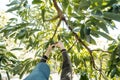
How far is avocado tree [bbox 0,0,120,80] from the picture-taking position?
0.81 meters

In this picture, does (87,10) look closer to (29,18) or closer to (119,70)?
(119,70)

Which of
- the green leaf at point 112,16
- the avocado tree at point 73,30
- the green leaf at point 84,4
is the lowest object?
the avocado tree at point 73,30

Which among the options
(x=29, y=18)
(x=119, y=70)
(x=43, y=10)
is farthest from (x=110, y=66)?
(x=29, y=18)

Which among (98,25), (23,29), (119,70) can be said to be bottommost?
(119,70)

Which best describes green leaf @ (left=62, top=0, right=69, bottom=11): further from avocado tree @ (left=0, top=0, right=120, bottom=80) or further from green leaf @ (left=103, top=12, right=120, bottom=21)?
green leaf @ (left=103, top=12, right=120, bottom=21)

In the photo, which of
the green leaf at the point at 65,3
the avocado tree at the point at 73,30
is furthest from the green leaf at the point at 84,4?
the green leaf at the point at 65,3

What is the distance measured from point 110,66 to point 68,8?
1.12 ft

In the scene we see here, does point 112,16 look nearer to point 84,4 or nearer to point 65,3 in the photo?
point 84,4

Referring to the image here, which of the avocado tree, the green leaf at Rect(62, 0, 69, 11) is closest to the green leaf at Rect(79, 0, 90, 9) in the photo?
the avocado tree

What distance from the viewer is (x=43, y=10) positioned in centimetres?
103

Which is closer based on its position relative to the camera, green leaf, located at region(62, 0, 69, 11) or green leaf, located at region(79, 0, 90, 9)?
green leaf, located at region(79, 0, 90, 9)

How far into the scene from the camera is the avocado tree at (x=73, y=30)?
2.65 ft

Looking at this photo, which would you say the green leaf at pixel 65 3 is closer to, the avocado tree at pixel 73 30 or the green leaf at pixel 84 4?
the avocado tree at pixel 73 30

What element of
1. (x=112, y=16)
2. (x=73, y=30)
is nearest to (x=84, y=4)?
(x=112, y=16)
